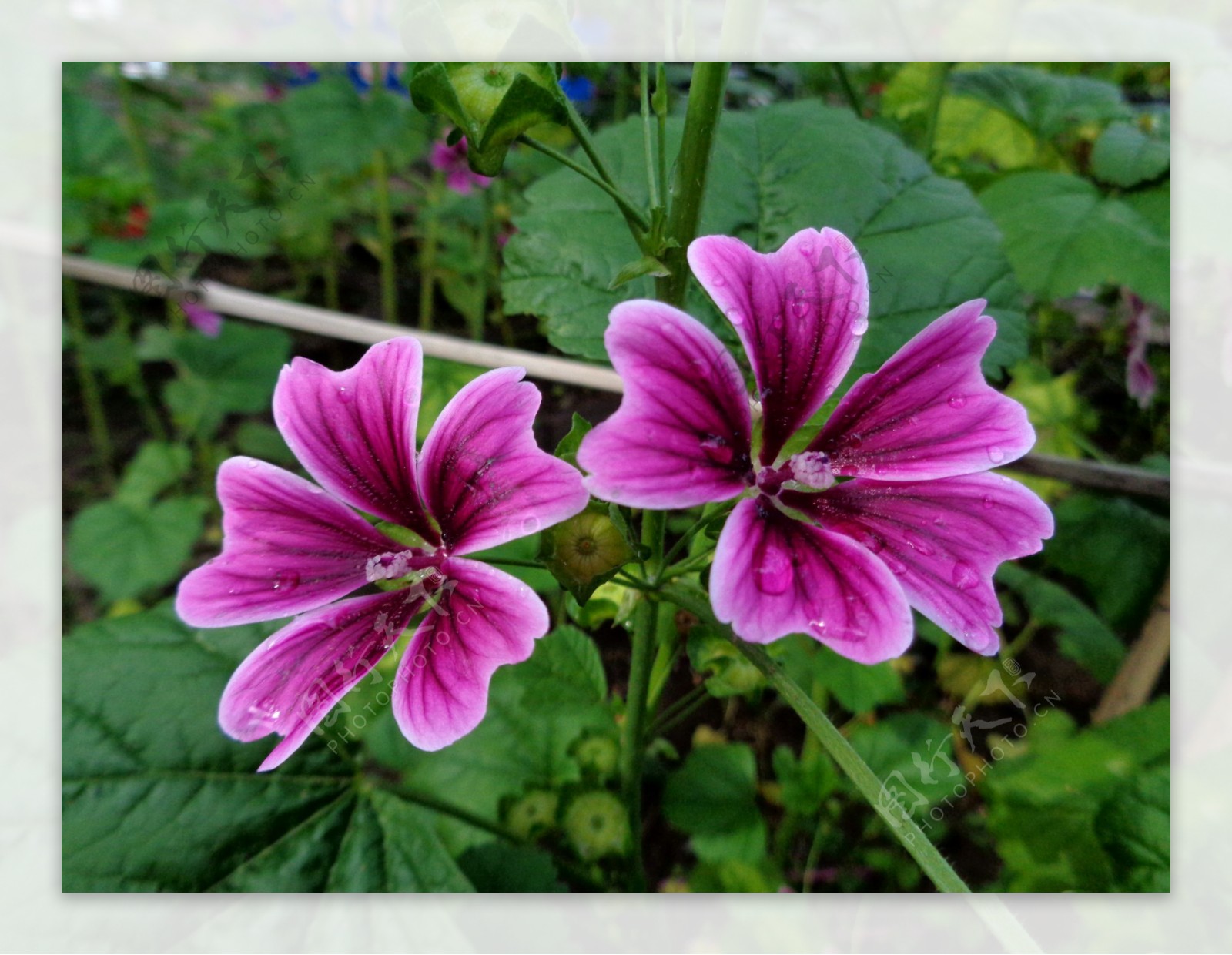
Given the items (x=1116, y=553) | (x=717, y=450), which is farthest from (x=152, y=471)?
(x=1116, y=553)

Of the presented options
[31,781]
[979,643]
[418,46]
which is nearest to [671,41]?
[418,46]

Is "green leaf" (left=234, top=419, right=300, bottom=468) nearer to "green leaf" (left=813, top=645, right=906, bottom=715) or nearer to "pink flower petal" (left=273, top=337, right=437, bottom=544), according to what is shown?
"green leaf" (left=813, top=645, right=906, bottom=715)

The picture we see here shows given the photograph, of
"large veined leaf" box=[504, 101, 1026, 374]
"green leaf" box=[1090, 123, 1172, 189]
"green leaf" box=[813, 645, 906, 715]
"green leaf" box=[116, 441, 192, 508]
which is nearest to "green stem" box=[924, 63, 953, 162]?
"green leaf" box=[1090, 123, 1172, 189]

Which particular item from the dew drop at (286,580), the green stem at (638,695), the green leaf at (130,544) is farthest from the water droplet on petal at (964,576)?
the green leaf at (130,544)

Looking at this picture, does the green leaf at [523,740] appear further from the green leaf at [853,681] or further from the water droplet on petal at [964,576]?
the water droplet on petal at [964,576]

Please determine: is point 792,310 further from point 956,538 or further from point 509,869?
point 509,869

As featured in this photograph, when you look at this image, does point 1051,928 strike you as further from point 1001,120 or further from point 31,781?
point 1001,120

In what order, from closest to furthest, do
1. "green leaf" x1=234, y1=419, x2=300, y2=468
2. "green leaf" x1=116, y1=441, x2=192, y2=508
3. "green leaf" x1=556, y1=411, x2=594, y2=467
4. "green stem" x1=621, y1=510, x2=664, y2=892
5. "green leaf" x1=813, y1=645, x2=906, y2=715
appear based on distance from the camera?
"green leaf" x1=556, y1=411, x2=594, y2=467, "green stem" x1=621, y1=510, x2=664, y2=892, "green leaf" x1=813, y1=645, x2=906, y2=715, "green leaf" x1=116, y1=441, x2=192, y2=508, "green leaf" x1=234, y1=419, x2=300, y2=468
